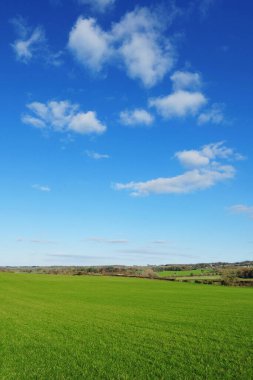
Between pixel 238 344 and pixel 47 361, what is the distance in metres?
9.35

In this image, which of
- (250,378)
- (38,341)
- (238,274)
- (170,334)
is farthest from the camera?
(238,274)

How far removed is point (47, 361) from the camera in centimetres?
1597

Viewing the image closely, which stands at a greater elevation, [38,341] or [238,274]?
[238,274]

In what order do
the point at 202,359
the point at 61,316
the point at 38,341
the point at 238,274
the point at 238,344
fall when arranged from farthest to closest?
1. the point at 238,274
2. the point at 61,316
3. the point at 38,341
4. the point at 238,344
5. the point at 202,359

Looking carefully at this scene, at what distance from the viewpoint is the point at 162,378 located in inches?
523

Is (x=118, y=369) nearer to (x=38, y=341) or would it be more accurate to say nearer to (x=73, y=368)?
(x=73, y=368)

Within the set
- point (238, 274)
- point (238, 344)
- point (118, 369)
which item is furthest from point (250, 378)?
point (238, 274)

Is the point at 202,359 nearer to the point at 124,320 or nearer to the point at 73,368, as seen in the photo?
the point at 73,368

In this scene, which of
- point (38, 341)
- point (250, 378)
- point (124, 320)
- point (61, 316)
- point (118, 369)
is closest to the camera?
point (250, 378)

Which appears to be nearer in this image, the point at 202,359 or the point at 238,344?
the point at 202,359

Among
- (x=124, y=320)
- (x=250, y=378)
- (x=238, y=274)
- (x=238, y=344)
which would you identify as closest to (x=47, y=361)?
(x=250, y=378)

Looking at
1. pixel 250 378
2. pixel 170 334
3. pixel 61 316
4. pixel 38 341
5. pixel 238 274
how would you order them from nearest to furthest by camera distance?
1. pixel 250 378
2. pixel 38 341
3. pixel 170 334
4. pixel 61 316
5. pixel 238 274

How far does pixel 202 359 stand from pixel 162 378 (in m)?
3.23

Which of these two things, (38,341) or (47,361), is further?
(38,341)
